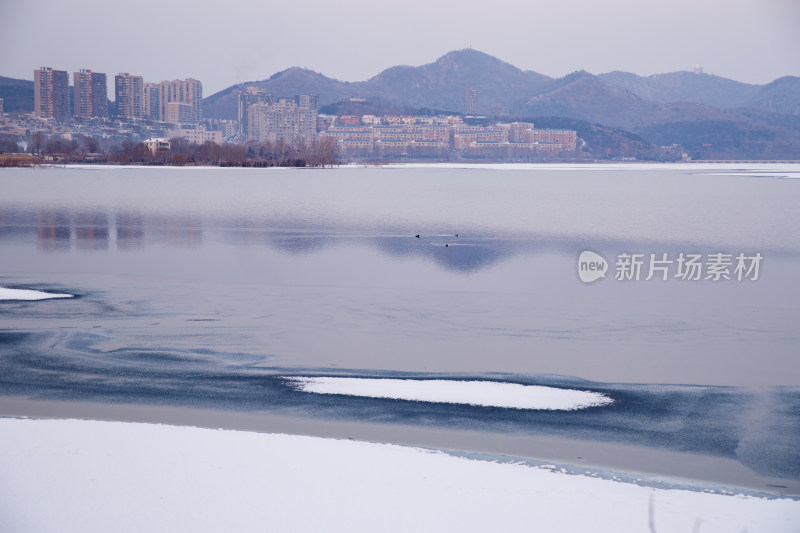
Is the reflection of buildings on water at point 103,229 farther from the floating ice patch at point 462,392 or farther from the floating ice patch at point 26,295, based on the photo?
the floating ice patch at point 462,392

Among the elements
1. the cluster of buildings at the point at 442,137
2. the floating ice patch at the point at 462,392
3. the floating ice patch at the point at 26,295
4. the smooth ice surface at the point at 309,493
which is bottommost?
the smooth ice surface at the point at 309,493

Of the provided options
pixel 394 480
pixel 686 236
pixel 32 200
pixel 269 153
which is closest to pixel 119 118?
pixel 269 153

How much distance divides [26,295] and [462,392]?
583 cm

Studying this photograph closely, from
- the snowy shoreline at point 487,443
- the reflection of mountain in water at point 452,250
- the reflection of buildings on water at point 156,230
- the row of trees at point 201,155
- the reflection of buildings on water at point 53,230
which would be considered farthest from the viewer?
the row of trees at point 201,155

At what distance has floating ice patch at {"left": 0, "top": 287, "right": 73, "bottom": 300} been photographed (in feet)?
30.1

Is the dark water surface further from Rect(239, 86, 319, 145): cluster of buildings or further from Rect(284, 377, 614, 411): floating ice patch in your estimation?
Rect(239, 86, 319, 145): cluster of buildings

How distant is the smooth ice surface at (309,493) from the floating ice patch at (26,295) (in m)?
4.87

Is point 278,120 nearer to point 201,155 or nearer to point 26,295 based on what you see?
point 201,155

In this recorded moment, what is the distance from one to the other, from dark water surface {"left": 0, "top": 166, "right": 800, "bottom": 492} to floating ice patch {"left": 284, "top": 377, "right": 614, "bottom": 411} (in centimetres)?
13

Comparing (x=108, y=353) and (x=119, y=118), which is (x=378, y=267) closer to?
(x=108, y=353)

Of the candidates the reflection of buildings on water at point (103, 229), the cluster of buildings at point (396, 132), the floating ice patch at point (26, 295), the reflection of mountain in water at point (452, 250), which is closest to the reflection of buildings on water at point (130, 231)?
the reflection of buildings on water at point (103, 229)

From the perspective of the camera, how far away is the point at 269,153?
87125 mm

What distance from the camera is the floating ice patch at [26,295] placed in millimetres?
9168

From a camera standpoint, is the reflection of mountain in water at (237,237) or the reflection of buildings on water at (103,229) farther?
the reflection of buildings on water at (103,229)
